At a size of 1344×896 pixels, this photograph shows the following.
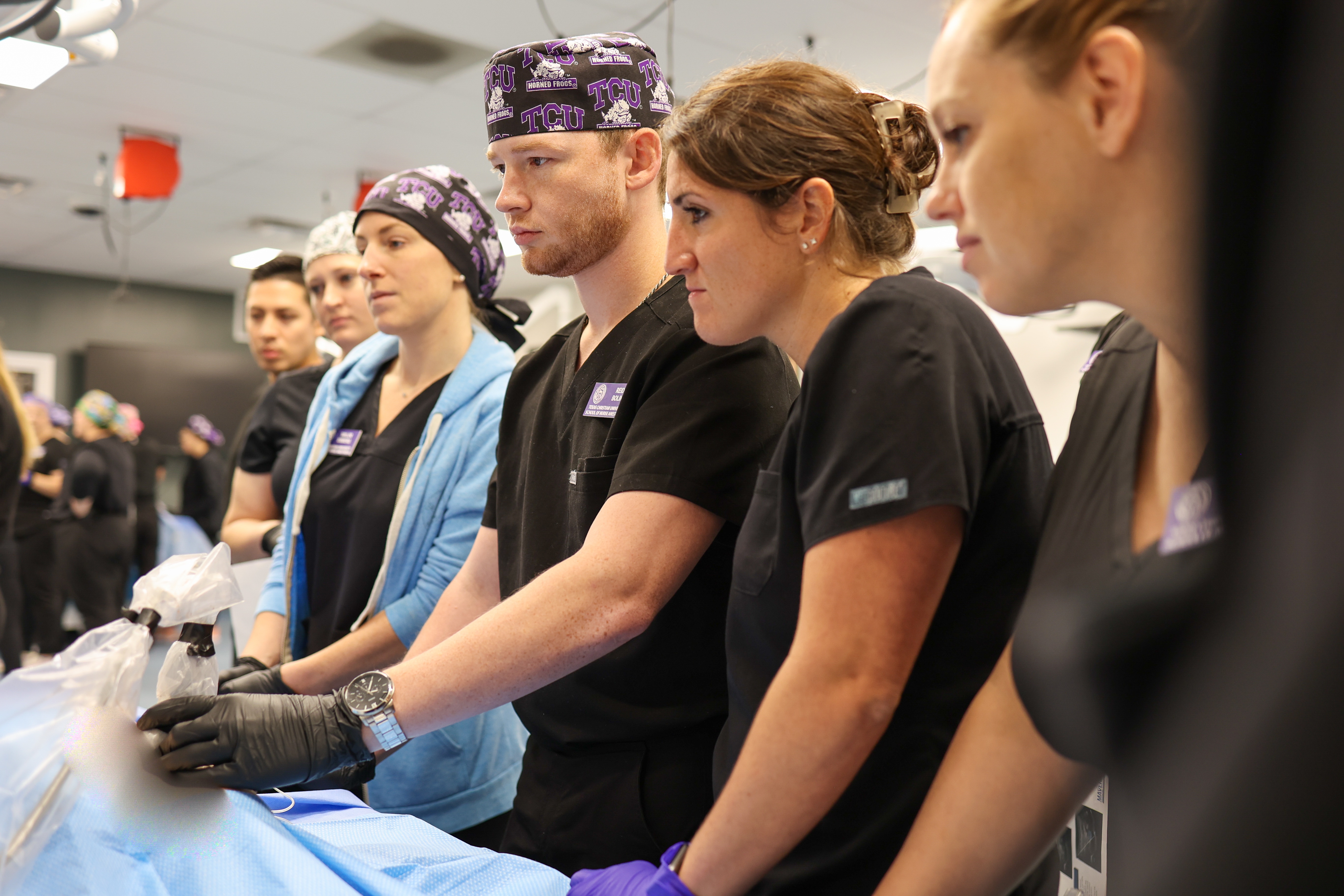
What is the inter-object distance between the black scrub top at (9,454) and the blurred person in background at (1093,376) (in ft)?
10.00

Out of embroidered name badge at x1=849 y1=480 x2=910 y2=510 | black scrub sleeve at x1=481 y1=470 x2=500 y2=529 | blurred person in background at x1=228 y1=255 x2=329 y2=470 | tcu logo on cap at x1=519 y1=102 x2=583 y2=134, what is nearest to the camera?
embroidered name badge at x1=849 y1=480 x2=910 y2=510

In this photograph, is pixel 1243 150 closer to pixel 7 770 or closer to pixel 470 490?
pixel 7 770

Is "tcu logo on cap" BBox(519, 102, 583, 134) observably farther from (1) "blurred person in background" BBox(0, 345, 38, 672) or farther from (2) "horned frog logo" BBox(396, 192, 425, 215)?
(1) "blurred person in background" BBox(0, 345, 38, 672)

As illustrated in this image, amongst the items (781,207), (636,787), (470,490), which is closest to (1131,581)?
(781,207)

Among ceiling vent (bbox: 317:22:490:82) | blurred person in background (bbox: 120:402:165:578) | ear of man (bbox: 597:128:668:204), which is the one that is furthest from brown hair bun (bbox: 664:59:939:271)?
blurred person in background (bbox: 120:402:165:578)

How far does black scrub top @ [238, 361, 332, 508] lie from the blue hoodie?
67cm

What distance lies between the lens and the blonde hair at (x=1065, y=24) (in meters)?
0.57

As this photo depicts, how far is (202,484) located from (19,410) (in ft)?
15.4

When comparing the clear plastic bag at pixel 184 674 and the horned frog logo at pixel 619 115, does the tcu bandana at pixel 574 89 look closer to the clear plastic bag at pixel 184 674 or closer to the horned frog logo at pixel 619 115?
the horned frog logo at pixel 619 115

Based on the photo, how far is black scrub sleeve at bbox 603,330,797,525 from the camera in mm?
1155

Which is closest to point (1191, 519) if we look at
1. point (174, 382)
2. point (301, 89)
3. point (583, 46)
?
point (583, 46)

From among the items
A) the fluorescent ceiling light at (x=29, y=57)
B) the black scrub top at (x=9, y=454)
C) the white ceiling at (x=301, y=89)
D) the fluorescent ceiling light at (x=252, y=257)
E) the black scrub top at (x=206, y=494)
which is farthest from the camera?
the fluorescent ceiling light at (x=252, y=257)

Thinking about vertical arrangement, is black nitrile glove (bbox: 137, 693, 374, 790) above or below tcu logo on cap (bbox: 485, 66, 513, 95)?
below

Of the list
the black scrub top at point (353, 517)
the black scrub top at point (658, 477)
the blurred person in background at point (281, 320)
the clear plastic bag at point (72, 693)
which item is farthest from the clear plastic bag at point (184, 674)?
the blurred person in background at point (281, 320)
